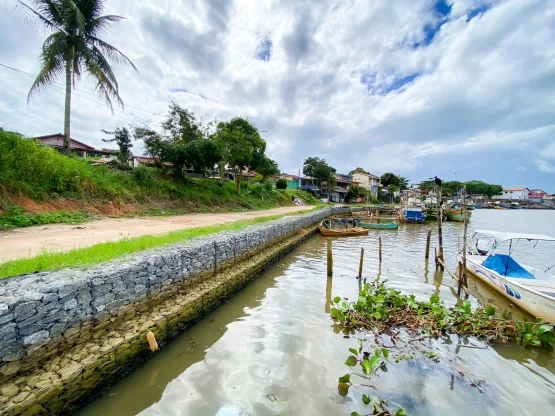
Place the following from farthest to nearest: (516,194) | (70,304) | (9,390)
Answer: (516,194) < (70,304) < (9,390)

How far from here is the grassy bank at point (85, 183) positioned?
1048 cm

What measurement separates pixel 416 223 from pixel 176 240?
35.0m

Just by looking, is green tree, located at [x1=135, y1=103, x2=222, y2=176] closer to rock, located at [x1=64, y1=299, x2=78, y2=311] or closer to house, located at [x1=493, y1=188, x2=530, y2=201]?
rock, located at [x1=64, y1=299, x2=78, y2=311]

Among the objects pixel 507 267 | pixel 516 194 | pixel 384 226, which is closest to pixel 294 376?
pixel 507 267

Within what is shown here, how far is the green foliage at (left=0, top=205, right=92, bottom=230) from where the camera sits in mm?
8914

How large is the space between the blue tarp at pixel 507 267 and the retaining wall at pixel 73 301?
9973mm

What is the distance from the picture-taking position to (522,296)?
7.39 meters

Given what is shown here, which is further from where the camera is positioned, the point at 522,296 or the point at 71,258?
the point at 522,296

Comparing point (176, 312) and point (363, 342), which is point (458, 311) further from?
point (176, 312)

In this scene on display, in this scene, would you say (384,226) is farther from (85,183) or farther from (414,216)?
(85,183)

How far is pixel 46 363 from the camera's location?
3510 mm

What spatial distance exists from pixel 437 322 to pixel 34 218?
1417 centimetres

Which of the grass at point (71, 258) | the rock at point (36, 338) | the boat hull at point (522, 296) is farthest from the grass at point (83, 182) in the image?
the boat hull at point (522, 296)

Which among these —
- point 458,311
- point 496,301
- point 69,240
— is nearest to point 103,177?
point 69,240
